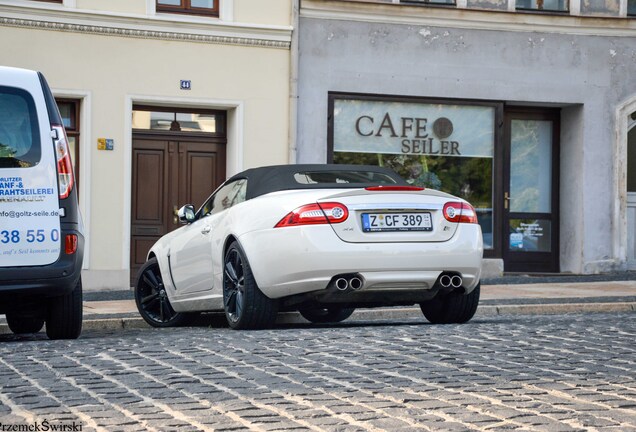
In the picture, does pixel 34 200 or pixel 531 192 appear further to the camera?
pixel 531 192

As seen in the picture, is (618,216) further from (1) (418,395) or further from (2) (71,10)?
(1) (418,395)

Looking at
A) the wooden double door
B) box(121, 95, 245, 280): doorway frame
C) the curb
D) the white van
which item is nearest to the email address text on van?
the white van

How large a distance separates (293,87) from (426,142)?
2.57m

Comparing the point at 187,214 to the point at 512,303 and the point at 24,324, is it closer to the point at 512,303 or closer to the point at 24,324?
the point at 24,324

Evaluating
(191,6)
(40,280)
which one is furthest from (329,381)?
(191,6)

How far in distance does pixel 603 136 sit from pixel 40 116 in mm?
15017

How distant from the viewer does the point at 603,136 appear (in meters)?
22.8

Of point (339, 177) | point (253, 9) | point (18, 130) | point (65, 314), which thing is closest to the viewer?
point (18, 130)

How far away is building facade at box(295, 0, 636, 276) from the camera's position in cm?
2130

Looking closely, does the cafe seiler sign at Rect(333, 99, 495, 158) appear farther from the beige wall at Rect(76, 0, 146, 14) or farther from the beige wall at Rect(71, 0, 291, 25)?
the beige wall at Rect(76, 0, 146, 14)

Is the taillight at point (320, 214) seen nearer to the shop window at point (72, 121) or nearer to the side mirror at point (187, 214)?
the side mirror at point (187, 214)

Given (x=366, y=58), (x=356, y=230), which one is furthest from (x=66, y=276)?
(x=366, y=58)

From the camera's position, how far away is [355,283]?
32.7ft

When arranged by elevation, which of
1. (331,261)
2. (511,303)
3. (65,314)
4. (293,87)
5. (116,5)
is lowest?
(511,303)
